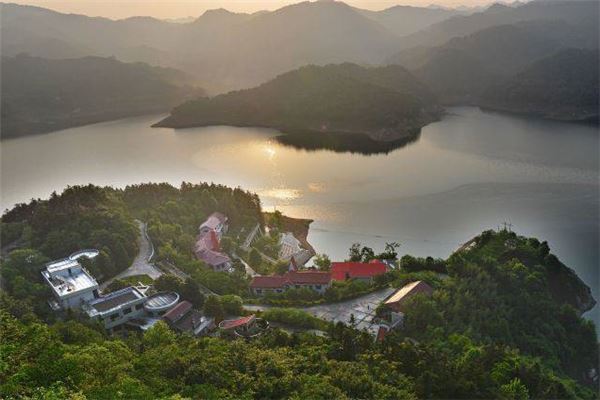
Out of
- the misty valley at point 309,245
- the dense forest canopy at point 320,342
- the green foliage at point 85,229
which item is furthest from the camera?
the green foliage at point 85,229

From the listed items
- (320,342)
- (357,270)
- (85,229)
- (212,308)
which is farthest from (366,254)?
(85,229)

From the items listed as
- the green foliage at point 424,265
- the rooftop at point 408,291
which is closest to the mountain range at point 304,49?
the green foliage at point 424,265

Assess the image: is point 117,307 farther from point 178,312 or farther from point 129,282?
point 129,282

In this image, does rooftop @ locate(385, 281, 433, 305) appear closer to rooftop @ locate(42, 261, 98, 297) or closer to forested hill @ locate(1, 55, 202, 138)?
rooftop @ locate(42, 261, 98, 297)

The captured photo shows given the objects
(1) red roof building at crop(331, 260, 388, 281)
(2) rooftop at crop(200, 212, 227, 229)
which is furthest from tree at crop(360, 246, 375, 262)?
(2) rooftop at crop(200, 212, 227, 229)

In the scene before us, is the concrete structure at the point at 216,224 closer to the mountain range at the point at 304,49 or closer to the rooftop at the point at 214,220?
the rooftop at the point at 214,220
